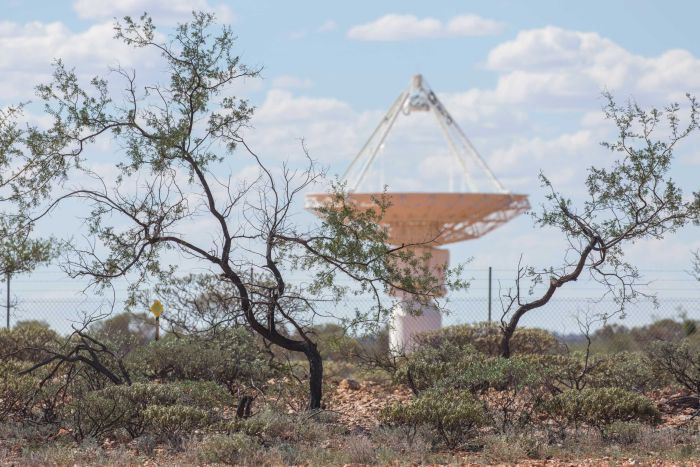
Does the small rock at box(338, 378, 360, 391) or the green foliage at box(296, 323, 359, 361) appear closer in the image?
the green foliage at box(296, 323, 359, 361)

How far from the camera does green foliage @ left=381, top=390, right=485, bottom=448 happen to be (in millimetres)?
10469

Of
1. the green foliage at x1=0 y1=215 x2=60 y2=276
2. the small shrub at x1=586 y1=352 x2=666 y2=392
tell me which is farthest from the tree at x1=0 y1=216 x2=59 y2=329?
the small shrub at x1=586 y1=352 x2=666 y2=392

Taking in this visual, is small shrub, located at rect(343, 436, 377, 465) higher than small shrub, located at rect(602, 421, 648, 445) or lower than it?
lower

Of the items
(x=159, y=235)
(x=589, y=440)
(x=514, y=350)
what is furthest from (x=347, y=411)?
(x=514, y=350)

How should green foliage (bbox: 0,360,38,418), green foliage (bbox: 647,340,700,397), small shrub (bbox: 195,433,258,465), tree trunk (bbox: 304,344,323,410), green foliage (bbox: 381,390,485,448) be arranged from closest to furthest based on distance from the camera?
small shrub (bbox: 195,433,258,465) → green foliage (bbox: 381,390,485,448) → green foliage (bbox: 0,360,38,418) → tree trunk (bbox: 304,344,323,410) → green foliage (bbox: 647,340,700,397)

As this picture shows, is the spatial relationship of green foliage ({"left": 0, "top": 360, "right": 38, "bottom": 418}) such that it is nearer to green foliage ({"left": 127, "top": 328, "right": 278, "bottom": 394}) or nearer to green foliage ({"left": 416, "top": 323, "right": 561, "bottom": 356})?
green foliage ({"left": 127, "top": 328, "right": 278, "bottom": 394})

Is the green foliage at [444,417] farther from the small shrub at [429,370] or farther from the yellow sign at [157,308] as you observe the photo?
the yellow sign at [157,308]

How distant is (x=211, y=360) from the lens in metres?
13.2

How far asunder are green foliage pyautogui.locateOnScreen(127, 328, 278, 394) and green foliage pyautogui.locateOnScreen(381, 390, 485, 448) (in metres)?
2.83

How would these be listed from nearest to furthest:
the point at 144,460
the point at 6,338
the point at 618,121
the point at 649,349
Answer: the point at 144,460 < the point at 618,121 < the point at 649,349 < the point at 6,338

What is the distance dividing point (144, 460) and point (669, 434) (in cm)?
487

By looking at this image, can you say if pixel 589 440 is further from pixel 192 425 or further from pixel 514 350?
pixel 514 350

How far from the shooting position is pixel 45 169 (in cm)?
1277

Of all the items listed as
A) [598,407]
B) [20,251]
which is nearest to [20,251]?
[20,251]
